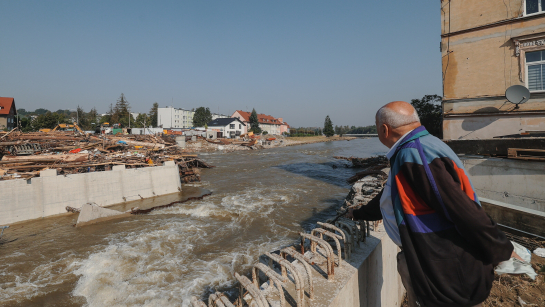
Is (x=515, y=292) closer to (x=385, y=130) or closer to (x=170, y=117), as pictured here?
(x=385, y=130)

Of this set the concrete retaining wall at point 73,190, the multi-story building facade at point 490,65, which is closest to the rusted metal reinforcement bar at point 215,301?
the concrete retaining wall at point 73,190

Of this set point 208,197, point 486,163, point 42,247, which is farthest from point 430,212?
point 208,197

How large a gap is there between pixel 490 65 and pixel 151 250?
1472 centimetres

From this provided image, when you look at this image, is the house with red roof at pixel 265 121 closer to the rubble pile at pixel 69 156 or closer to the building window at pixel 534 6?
the rubble pile at pixel 69 156

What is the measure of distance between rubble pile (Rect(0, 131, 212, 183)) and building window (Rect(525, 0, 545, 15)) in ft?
61.8

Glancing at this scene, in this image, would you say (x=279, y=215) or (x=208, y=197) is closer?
(x=279, y=215)

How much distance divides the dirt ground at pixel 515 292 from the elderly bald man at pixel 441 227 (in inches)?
114

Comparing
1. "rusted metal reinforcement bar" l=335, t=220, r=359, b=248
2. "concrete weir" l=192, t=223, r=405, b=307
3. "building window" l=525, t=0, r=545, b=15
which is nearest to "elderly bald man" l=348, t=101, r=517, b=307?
"concrete weir" l=192, t=223, r=405, b=307

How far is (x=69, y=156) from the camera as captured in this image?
44.7ft

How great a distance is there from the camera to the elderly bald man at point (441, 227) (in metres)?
1.45

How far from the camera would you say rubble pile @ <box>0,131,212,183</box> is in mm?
12359

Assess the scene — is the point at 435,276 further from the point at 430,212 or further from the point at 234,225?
the point at 234,225

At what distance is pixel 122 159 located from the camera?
14656 millimetres

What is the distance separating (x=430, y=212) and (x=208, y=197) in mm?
13070
